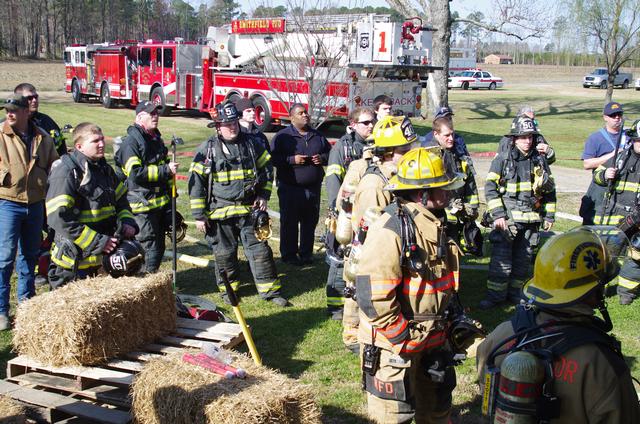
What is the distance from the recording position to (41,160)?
6.59 meters

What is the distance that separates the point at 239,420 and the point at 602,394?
1901 mm

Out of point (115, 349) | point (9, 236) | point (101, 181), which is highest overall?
point (101, 181)

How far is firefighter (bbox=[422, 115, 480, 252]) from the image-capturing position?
22.5 ft

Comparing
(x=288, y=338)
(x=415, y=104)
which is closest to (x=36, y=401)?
(x=288, y=338)

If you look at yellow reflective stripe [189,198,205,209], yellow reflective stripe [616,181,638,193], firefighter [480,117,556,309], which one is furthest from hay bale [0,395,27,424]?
yellow reflective stripe [616,181,638,193]

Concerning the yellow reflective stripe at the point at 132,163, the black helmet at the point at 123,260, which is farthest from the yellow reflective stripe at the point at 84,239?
the yellow reflective stripe at the point at 132,163

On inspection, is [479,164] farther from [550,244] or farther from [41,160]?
[550,244]

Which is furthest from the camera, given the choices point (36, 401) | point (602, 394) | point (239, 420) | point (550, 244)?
point (36, 401)

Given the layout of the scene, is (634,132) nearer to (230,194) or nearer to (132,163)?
(230,194)

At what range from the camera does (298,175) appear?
8.75m

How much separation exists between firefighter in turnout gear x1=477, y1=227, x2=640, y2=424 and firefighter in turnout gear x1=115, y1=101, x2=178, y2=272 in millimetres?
5175

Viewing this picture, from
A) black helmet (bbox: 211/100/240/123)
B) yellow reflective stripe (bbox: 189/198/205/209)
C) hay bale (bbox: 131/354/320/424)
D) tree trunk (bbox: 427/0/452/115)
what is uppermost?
tree trunk (bbox: 427/0/452/115)

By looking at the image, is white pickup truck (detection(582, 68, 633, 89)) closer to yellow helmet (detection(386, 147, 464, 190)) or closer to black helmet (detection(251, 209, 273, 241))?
black helmet (detection(251, 209, 273, 241))

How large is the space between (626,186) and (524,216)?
1.46 meters
